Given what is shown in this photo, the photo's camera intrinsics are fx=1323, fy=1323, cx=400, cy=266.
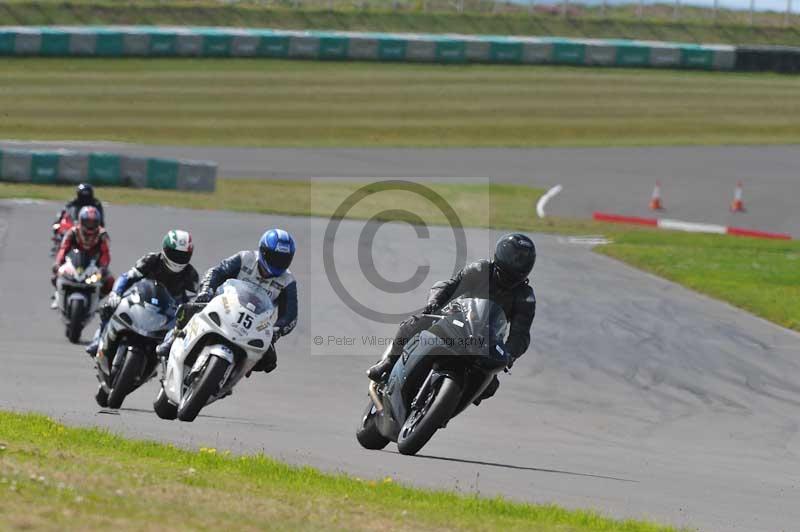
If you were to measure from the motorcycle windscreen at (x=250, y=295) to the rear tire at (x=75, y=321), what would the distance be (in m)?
6.66

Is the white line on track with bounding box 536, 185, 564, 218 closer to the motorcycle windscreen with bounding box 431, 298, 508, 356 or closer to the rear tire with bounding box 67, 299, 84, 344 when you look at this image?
the rear tire with bounding box 67, 299, 84, 344

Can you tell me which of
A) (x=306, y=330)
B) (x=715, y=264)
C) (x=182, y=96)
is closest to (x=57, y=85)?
(x=182, y=96)

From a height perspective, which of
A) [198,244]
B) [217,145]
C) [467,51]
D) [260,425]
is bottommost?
[260,425]

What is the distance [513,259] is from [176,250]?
3.88 metres

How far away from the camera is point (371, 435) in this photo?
11.2 m

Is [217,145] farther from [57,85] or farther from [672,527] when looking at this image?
[672,527]

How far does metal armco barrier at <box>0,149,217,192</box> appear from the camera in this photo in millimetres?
35156

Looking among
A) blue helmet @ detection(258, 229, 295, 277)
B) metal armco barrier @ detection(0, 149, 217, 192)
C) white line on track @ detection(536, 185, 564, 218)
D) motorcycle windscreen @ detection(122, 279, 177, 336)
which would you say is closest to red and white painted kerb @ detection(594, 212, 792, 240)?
white line on track @ detection(536, 185, 564, 218)

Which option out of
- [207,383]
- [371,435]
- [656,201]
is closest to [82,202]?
[207,383]

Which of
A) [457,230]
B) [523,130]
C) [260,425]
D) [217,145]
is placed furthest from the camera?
[523,130]

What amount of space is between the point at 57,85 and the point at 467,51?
1981 centimetres

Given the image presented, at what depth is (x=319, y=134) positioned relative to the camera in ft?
159

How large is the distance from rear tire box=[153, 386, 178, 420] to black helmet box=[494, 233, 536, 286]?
10.8 feet

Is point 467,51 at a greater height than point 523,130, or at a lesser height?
greater
